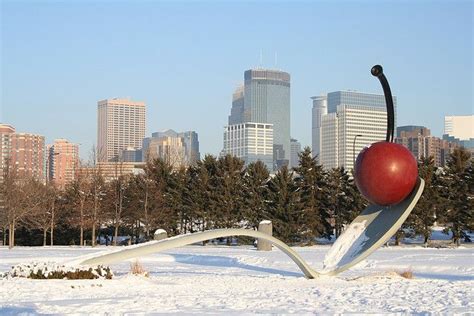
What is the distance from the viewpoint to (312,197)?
1517 inches

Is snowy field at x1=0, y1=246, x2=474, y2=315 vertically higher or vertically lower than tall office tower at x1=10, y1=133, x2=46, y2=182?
lower

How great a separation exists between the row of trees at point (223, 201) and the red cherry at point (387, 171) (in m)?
19.4

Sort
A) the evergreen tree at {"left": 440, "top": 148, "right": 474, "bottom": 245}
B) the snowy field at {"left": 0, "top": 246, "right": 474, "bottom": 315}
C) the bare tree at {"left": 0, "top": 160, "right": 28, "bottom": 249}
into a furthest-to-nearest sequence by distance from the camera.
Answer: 1. the bare tree at {"left": 0, "top": 160, "right": 28, "bottom": 249}
2. the evergreen tree at {"left": 440, "top": 148, "right": 474, "bottom": 245}
3. the snowy field at {"left": 0, "top": 246, "right": 474, "bottom": 315}

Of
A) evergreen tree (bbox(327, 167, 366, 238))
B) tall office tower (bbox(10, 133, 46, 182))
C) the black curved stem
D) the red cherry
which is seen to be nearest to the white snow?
the red cherry

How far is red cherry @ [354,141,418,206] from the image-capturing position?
1762cm

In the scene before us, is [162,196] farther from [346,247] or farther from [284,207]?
[346,247]

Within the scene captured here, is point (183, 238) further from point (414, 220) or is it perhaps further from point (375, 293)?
point (414, 220)

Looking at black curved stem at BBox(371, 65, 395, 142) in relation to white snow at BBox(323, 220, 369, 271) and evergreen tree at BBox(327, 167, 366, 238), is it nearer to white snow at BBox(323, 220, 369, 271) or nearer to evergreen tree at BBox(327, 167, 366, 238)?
→ white snow at BBox(323, 220, 369, 271)

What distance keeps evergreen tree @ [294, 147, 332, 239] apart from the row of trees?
2.0 inches

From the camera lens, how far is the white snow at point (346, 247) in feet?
59.4

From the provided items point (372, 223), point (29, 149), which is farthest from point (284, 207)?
point (29, 149)

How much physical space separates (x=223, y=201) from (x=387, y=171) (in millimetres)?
22841

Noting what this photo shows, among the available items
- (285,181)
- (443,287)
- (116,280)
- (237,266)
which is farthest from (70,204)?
(443,287)

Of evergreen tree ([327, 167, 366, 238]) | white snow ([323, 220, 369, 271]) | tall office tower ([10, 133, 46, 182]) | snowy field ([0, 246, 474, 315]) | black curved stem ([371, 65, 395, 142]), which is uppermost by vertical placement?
tall office tower ([10, 133, 46, 182])
